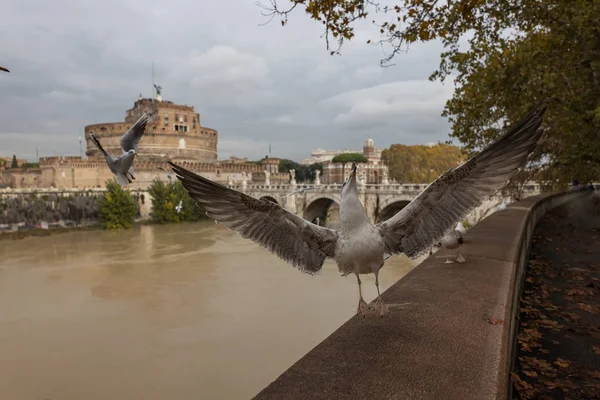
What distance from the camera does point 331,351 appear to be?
93.6 inches

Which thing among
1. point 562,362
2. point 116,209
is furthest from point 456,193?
point 116,209

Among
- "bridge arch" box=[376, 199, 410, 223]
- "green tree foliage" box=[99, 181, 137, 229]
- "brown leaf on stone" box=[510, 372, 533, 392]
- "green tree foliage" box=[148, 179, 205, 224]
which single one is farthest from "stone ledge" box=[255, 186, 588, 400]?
"green tree foliage" box=[148, 179, 205, 224]

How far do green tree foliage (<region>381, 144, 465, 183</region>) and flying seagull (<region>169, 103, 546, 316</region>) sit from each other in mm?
42711

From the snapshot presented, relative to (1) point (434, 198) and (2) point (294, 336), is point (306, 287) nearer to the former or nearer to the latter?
(2) point (294, 336)

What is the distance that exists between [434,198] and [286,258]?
104 centimetres

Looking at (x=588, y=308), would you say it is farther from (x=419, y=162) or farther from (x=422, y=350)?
(x=419, y=162)

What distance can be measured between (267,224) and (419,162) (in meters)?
45.0

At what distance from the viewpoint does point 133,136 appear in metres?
1.53

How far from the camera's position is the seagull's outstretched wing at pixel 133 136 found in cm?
146

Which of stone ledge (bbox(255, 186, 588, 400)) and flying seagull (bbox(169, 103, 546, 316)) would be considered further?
flying seagull (bbox(169, 103, 546, 316))

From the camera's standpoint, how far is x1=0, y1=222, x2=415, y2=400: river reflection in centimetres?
952

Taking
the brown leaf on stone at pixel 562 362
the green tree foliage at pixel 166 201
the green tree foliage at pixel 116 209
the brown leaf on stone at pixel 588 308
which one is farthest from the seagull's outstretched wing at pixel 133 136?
the green tree foliage at pixel 166 201

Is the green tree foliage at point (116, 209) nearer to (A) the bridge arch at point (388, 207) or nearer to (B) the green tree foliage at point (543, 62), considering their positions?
(A) the bridge arch at point (388, 207)

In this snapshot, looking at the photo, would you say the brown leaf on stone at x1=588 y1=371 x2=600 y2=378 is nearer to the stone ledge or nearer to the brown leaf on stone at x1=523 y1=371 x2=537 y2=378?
the brown leaf on stone at x1=523 y1=371 x2=537 y2=378
